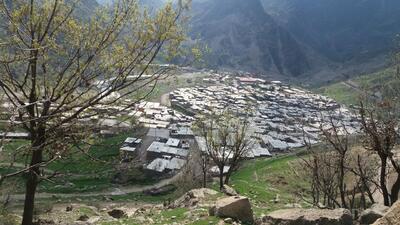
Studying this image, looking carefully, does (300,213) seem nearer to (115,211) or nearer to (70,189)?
(115,211)

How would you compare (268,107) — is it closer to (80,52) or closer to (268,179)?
(268,179)

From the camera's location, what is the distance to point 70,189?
57406 millimetres

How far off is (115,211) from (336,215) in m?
19.6

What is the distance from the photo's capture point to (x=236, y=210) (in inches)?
720

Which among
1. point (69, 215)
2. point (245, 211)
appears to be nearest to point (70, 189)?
point (69, 215)

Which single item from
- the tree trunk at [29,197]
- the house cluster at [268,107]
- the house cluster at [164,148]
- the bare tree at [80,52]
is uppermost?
the house cluster at [268,107]

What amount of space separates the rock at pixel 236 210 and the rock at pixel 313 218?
213 cm

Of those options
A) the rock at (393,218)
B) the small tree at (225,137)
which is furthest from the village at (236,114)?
the rock at (393,218)

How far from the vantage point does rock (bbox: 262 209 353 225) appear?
1521 cm

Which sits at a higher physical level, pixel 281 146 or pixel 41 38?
pixel 281 146

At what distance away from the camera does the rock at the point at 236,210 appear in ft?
59.8

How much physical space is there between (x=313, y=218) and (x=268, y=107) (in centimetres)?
13485

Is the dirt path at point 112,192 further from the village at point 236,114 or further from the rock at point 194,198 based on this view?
the rock at point 194,198

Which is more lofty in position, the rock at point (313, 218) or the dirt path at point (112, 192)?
the dirt path at point (112, 192)
